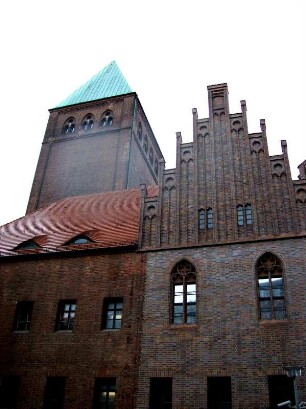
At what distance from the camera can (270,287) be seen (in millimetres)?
14070

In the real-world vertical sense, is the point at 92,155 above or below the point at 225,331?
above

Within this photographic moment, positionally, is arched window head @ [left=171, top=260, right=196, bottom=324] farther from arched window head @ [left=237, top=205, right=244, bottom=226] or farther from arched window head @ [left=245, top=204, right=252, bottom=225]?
arched window head @ [left=245, top=204, right=252, bottom=225]

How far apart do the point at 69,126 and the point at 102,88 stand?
4.22 metres

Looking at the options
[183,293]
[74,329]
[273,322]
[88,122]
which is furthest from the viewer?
[88,122]

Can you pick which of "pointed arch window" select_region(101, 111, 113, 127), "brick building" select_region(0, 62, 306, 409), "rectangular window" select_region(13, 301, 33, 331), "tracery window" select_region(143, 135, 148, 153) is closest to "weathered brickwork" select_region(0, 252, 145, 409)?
"brick building" select_region(0, 62, 306, 409)

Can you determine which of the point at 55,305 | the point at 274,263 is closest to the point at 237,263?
the point at 274,263

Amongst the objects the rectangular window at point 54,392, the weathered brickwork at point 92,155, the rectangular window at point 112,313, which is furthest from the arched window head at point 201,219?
the weathered brickwork at point 92,155

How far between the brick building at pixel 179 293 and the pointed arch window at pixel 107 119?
11.6m

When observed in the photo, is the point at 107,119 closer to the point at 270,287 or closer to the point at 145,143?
the point at 145,143

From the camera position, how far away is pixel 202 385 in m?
13.0

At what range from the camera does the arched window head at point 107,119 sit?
2988 cm

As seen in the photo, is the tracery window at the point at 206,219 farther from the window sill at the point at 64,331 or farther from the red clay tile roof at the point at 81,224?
the window sill at the point at 64,331

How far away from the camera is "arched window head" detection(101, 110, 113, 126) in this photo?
29.9 metres

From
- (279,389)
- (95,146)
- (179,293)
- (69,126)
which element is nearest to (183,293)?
(179,293)
